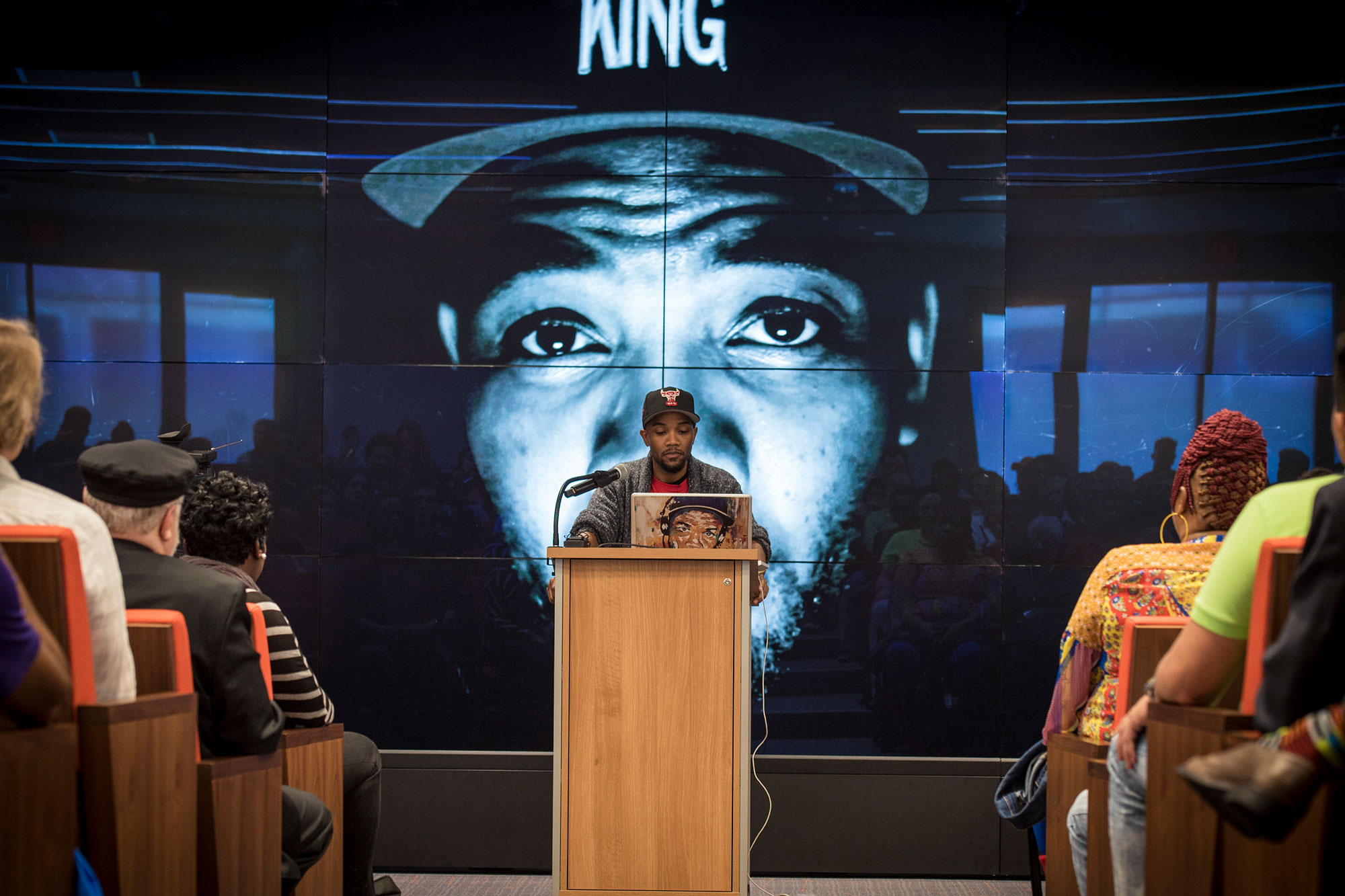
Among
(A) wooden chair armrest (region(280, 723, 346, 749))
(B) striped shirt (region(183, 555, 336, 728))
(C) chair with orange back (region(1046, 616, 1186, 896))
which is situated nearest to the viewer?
(C) chair with orange back (region(1046, 616, 1186, 896))

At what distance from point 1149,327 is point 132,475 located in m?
3.83

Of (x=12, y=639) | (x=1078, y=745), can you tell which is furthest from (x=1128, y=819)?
(x=12, y=639)

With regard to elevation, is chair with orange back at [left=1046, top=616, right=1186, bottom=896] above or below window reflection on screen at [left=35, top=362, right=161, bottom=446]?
below

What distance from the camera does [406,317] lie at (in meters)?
4.47

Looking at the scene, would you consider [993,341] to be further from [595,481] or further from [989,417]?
[595,481]

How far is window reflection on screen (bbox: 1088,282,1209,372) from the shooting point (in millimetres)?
4430

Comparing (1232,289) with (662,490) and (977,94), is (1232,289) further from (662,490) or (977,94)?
(662,490)

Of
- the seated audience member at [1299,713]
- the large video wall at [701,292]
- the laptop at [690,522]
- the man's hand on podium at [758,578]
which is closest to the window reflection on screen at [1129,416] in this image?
the large video wall at [701,292]

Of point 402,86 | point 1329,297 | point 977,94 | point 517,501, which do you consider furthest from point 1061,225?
point 402,86

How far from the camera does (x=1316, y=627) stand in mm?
1529

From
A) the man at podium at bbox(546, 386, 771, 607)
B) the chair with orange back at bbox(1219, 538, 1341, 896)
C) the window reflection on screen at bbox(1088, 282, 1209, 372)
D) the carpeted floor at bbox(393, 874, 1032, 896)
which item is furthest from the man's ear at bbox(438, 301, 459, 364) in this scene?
the chair with orange back at bbox(1219, 538, 1341, 896)

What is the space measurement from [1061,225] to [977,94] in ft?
2.13

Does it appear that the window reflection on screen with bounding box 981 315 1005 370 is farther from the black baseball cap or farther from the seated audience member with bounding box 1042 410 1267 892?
the seated audience member with bounding box 1042 410 1267 892

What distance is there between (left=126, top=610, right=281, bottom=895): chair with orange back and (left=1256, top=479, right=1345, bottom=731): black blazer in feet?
6.23
